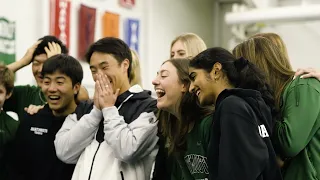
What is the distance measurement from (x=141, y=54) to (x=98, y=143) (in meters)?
3.54

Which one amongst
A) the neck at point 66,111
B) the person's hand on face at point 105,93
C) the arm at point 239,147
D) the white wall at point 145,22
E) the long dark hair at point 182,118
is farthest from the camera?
the white wall at point 145,22

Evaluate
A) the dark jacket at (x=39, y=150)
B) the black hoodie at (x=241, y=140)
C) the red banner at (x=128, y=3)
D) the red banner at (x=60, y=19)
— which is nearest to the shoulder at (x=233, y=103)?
the black hoodie at (x=241, y=140)

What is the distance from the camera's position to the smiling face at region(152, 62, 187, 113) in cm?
212

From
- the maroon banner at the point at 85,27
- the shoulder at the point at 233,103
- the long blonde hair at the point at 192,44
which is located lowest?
the shoulder at the point at 233,103

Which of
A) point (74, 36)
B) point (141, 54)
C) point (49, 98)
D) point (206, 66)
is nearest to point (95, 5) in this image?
point (74, 36)

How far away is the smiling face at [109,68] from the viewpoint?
2.33m

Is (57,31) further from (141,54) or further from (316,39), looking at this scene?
(316,39)

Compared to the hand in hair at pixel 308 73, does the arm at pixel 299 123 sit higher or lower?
lower

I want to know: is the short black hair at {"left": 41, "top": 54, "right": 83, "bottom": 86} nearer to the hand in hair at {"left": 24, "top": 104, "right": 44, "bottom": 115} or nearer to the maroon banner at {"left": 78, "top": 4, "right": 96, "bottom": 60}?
the hand in hair at {"left": 24, "top": 104, "right": 44, "bottom": 115}

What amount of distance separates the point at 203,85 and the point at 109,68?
0.64 m

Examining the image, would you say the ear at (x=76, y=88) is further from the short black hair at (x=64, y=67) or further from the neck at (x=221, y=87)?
the neck at (x=221, y=87)

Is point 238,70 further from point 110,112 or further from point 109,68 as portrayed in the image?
point 109,68

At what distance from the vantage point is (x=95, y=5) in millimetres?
4906

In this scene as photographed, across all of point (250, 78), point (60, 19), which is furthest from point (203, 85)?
point (60, 19)
